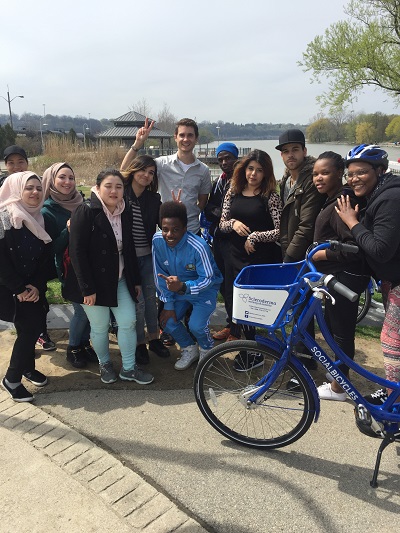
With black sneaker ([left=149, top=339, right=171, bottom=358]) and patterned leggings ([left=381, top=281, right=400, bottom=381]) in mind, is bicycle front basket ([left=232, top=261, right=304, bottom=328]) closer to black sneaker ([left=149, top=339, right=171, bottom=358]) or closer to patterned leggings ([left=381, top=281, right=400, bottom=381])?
patterned leggings ([left=381, top=281, right=400, bottom=381])

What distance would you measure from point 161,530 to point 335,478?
1069 mm

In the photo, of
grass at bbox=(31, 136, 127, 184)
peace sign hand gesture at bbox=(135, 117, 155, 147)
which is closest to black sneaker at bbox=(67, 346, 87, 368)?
peace sign hand gesture at bbox=(135, 117, 155, 147)

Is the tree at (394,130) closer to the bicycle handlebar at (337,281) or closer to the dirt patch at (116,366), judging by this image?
the dirt patch at (116,366)

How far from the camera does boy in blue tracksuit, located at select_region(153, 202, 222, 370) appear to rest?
3230 mm

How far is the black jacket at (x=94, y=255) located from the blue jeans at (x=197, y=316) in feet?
2.04

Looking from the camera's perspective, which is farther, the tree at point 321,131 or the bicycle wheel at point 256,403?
the tree at point 321,131

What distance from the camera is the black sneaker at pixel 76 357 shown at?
356 cm

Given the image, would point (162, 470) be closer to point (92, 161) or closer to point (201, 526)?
point (201, 526)

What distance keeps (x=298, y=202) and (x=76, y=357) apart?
7.81 ft

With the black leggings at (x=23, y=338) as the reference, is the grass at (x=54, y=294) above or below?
below

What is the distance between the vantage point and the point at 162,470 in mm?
2391

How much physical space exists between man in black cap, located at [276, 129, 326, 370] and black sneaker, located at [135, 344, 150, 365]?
145 cm

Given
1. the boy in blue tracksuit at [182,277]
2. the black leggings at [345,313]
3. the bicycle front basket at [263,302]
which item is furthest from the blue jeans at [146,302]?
the black leggings at [345,313]

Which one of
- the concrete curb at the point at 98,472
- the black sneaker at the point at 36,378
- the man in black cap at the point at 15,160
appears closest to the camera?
the concrete curb at the point at 98,472
